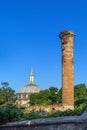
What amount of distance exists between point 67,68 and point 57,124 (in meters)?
23.7

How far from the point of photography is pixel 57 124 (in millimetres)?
8055

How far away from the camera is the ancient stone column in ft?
104

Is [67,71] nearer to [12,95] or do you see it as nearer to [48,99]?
[48,99]

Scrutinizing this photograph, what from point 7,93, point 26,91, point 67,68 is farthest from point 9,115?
point 26,91

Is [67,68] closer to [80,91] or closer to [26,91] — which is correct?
[80,91]

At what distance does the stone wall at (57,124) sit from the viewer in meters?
7.18

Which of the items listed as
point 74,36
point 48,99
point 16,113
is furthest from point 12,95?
point 16,113

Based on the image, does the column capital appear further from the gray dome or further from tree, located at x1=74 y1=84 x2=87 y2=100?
the gray dome

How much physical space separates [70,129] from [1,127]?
412 centimetres

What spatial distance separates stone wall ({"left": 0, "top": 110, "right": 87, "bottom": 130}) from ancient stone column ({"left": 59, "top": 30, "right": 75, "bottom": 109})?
21.2 m

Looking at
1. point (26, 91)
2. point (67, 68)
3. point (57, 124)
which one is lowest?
point (57, 124)

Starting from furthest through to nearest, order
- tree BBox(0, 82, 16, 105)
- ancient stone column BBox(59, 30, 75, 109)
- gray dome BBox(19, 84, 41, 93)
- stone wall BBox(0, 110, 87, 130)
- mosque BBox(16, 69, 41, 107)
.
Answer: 1. gray dome BBox(19, 84, 41, 93)
2. mosque BBox(16, 69, 41, 107)
3. tree BBox(0, 82, 16, 105)
4. ancient stone column BBox(59, 30, 75, 109)
5. stone wall BBox(0, 110, 87, 130)

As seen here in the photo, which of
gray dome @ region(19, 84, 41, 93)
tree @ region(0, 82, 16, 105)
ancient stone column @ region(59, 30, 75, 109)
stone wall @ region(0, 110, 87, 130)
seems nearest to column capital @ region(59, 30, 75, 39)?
ancient stone column @ region(59, 30, 75, 109)

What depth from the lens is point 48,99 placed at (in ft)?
254
